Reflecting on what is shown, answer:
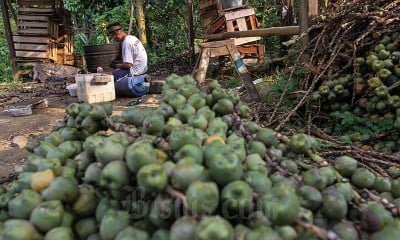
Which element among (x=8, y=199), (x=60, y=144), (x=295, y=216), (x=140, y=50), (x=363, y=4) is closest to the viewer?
(x=295, y=216)

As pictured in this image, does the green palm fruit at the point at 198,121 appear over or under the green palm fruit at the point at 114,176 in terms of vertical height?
over

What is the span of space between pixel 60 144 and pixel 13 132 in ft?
11.0

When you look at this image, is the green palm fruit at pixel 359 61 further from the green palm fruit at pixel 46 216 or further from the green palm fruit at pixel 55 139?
the green palm fruit at pixel 46 216

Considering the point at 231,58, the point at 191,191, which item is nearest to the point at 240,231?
the point at 191,191

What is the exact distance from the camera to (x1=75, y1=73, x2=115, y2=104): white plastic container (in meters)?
5.62

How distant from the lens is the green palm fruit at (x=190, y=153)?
114 cm

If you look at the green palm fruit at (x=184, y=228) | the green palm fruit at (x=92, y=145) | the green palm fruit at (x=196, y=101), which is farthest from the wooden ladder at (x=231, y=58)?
the green palm fruit at (x=184, y=228)

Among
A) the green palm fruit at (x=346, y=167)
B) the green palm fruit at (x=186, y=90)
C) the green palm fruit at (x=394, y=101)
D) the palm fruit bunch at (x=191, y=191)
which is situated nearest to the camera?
the palm fruit bunch at (x=191, y=191)

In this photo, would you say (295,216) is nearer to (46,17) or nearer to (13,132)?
(13,132)

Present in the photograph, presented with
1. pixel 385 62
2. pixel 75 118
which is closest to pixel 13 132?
pixel 75 118

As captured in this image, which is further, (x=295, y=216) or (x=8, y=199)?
(x=8, y=199)

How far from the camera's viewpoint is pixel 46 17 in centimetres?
1053

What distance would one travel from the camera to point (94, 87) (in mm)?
5703

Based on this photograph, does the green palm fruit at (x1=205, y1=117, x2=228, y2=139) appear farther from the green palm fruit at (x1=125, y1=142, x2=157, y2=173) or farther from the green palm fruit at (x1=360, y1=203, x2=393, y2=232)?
the green palm fruit at (x1=360, y1=203, x2=393, y2=232)
